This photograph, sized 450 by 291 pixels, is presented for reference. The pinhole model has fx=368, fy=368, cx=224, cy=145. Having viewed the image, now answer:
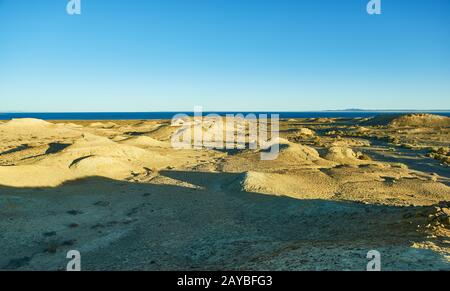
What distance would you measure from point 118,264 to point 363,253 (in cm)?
717

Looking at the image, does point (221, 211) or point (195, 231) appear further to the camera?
point (221, 211)

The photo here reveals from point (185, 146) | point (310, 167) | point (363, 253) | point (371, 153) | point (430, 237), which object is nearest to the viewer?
point (363, 253)

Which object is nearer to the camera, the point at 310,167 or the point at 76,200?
the point at 76,200

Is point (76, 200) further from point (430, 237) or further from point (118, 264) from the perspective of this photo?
point (430, 237)

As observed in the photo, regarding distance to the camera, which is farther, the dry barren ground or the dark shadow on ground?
the dry barren ground

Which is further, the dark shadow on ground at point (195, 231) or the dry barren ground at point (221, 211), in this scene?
the dry barren ground at point (221, 211)
